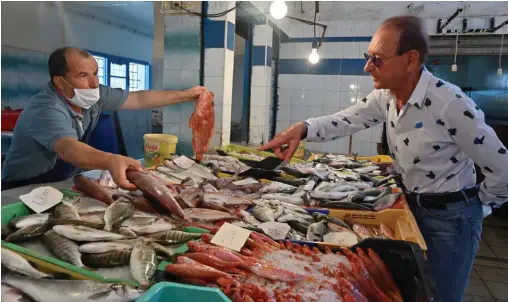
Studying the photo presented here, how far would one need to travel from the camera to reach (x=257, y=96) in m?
7.62

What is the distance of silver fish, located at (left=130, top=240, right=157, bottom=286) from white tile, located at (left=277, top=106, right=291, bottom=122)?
7.86 m

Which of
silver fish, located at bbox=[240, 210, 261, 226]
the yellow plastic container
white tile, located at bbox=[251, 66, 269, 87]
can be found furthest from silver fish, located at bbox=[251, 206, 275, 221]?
white tile, located at bbox=[251, 66, 269, 87]

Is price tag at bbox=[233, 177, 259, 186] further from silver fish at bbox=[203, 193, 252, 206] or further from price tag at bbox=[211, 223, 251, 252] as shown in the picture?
price tag at bbox=[211, 223, 251, 252]

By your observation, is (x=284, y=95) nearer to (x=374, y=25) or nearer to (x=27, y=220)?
(x=374, y=25)

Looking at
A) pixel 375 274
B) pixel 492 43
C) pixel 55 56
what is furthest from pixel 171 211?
pixel 492 43

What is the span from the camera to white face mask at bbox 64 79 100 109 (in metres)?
2.92

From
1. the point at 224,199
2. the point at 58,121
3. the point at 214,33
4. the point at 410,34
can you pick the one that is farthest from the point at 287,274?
the point at 214,33

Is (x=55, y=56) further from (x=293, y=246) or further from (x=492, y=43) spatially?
(x=492, y=43)

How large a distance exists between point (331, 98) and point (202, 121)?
6277 millimetres

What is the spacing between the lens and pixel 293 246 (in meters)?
1.85

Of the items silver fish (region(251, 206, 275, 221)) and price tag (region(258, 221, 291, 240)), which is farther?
silver fish (region(251, 206, 275, 221))

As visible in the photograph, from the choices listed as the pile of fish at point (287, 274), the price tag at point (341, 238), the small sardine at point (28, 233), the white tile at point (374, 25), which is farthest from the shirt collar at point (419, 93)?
the white tile at point (374, 25)

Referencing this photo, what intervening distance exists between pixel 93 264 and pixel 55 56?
6.13ft

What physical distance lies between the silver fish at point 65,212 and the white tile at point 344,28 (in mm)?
7897
